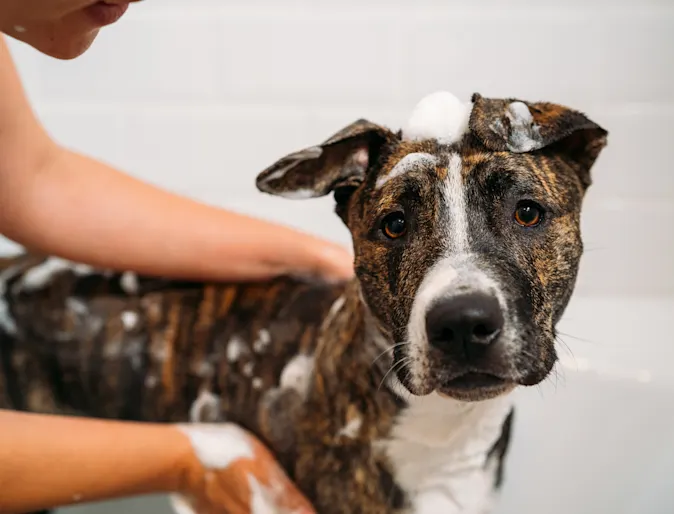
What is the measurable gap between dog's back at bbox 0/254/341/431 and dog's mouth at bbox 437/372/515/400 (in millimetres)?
436

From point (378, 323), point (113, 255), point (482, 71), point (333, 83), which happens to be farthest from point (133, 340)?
point (482, 71)

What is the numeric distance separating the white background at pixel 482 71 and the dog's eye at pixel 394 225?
16.9 inches

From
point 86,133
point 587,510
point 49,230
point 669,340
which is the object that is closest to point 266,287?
point 49,230

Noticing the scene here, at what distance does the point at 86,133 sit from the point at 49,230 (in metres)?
0.52

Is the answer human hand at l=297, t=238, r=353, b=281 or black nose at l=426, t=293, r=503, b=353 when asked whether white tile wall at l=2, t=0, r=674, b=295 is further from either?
black nose at l=426, t=293, r=503, b=353

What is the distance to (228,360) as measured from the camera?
4.14ft

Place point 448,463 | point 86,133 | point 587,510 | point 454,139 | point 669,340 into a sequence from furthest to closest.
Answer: point 86,133
point 669,340
point 587,510
point 448,463
point 454,139

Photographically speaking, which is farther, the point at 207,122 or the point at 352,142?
the point at 207,122

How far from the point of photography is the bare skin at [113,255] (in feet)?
3.34

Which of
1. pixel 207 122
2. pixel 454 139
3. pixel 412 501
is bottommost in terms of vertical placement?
pixel 412 501

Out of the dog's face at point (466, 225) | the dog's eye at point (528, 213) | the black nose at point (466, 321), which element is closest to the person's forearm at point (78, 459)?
the dog's face at point (466, 225)

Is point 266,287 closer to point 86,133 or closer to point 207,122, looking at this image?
point 207,122

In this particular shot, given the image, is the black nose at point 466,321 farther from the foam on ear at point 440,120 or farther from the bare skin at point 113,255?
the bare skin at point 113,255

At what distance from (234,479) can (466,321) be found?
571mm
